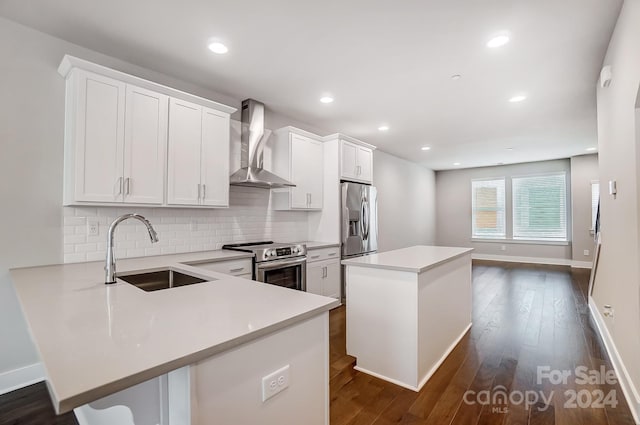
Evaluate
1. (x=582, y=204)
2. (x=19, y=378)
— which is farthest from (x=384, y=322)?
(x=582, y=204)

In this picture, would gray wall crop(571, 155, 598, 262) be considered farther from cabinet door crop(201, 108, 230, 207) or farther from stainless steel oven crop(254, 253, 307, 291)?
cabinet door crop(201, 108, 230, 207)

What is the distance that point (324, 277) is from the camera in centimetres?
403

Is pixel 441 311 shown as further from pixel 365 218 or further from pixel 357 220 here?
pixel 365 218

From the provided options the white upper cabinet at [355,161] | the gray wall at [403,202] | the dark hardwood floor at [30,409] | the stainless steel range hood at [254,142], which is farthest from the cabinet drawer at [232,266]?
the gray wall at [403,202]

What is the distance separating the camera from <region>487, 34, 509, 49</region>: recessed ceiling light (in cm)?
243

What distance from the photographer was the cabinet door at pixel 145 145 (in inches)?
100

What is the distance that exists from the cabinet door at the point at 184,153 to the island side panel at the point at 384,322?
5.75 ft

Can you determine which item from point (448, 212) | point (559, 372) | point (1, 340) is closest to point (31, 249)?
point (1, 340)

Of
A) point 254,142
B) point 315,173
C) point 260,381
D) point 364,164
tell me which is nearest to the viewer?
point 260,381

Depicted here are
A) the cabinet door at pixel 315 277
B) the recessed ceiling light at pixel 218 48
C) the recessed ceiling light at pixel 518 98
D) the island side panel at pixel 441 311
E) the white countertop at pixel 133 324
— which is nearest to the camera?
the white countertop at pixel 133 324

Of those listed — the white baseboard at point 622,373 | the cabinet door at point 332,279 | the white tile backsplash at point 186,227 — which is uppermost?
the white tile backsplash at point 186,227

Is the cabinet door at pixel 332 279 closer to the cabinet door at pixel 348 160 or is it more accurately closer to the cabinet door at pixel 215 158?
the cabinet door at pixel 348 160

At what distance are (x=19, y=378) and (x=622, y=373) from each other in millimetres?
Answer: 4504

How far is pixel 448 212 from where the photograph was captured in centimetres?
927
